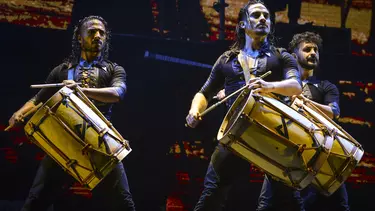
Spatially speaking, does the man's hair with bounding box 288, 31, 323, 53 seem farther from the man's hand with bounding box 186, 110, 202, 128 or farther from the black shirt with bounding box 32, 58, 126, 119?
the black shirt with bounding box 32, 58, 126, 119

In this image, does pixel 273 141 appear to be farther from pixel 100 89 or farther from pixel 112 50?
pixel 112 50

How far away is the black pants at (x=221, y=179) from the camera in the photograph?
11.2 feet

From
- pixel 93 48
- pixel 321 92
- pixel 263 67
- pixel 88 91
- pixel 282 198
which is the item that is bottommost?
pixel 282 198

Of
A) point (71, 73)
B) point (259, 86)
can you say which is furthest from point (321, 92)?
point (71, 73)

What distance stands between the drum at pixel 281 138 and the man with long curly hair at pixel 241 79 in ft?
0.53

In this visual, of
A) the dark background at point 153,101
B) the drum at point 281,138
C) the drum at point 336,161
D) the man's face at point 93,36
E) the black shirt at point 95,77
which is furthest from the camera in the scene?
the dark background at point 153,101

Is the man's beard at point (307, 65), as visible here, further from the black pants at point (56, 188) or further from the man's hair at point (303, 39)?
the black pants at point (56, 188)

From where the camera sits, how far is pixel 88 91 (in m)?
3.48

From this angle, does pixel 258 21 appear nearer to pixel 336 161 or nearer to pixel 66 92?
pixel 336 161

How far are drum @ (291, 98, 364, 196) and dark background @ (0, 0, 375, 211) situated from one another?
1.67 m

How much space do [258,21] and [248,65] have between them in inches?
15.4

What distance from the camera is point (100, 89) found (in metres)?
3.56

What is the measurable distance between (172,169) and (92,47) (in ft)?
4.89

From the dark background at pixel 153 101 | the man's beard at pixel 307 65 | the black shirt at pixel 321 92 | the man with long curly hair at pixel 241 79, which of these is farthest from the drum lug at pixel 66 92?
the man's beard at pixel 307 65
